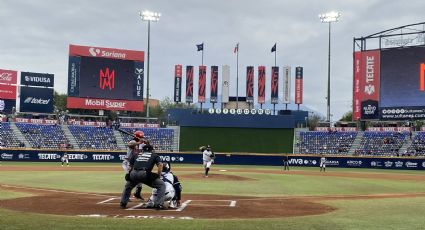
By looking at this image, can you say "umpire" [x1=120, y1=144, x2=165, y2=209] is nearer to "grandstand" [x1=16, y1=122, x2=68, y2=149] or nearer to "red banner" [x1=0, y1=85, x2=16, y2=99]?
"grandstand" [x1=16, y1=122, x2=68, y2=149]

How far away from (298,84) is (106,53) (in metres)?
27.4

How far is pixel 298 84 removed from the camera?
220 feet

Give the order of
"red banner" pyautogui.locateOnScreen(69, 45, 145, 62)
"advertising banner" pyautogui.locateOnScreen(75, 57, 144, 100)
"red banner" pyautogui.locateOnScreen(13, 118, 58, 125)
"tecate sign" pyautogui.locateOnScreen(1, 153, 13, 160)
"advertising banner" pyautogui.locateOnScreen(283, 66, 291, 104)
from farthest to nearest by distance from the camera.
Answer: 1. "advertising banner" pyautogui.locateOnScreen(283, 66, 291, 104)
2. "advertising banner" pyautogui.locateOnScreen(75, 57, 144, 100)
3. "red banner" pyautogui.locateOnScreen(69, 45, 145, 62)
4. "red banner" pyautogui.locateOnScreen(13, 118, 58, 125)
5. "tecate sign" pyautogui.locateOnScreen(1, 153, 13, 160)

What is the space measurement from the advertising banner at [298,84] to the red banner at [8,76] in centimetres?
3880

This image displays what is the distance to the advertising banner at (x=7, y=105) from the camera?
6059 cm

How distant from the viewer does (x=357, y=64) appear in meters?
57.2

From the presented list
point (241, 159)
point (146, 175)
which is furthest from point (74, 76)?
point (146, 175)

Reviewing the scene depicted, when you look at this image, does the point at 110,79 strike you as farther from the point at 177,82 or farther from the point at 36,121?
the point at 36,121

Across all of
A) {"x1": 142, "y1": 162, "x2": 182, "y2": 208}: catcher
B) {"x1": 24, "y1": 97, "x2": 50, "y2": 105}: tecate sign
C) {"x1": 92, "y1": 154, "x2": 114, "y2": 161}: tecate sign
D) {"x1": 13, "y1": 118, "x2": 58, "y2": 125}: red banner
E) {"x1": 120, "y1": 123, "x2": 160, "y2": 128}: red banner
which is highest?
{"x1": 24, "y1": 97, "x2": 50, "y2": 105}: tecate sign

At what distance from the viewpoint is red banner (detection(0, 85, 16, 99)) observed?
6100 centimetres

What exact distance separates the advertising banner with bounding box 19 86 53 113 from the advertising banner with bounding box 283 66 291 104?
32.3 metres

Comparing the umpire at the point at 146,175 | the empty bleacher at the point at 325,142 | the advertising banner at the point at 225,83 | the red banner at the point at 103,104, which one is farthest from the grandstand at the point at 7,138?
the umpire at the point at 146,175

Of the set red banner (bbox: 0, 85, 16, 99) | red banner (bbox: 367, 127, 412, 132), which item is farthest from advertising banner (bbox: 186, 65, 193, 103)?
red banner (bbox: 367, 127, 412, 132)

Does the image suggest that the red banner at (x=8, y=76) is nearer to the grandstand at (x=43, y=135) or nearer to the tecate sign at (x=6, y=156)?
the grandstand at (x=43, y=135)
